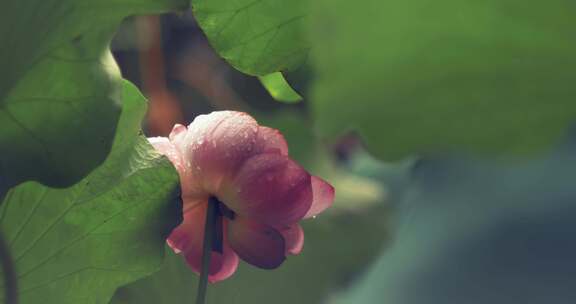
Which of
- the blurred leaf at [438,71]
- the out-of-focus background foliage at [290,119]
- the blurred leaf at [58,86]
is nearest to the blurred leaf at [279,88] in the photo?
the out-of-focus background foliage at [290,119]

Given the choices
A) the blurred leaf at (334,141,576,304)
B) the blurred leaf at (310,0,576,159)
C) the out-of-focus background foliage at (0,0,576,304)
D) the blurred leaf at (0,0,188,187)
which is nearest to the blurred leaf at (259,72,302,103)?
the out-of-focus background foliage at (0,0,576,304)

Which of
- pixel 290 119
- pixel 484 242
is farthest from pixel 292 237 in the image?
pixel 484 242

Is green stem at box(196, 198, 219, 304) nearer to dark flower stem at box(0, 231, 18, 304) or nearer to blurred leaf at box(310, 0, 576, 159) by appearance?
dark flower stem at box(0, 231, 18, 304)

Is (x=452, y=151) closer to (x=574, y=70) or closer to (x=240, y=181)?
(x=574, y=70)

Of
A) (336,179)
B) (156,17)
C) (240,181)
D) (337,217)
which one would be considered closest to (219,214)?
(240,181)

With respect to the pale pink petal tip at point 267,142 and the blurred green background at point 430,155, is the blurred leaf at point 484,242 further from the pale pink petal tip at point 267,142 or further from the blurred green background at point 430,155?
the pale pink petal tip at point 267,142

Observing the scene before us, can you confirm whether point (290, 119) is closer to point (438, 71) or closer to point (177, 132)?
point (177, 132)
